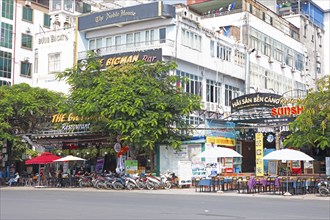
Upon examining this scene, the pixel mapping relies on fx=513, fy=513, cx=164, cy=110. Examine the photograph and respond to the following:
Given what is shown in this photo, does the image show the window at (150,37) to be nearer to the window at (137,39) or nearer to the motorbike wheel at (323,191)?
the window at (137,39)

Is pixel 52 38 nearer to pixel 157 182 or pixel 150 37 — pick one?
pixel 150 37

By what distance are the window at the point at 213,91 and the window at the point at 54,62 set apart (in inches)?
541

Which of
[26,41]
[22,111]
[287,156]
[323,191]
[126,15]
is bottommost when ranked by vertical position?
[323,191]

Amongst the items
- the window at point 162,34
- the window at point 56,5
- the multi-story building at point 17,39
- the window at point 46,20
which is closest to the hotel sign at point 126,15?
the window at point 162,34

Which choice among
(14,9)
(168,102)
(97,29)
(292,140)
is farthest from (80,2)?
(292,140)

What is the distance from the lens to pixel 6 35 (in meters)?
56.9

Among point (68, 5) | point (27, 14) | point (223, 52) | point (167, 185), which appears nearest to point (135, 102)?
point (167, 185)

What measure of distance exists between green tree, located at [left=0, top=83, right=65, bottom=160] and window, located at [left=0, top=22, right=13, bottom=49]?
18906mm

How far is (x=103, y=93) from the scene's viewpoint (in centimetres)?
3231

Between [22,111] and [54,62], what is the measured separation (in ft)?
35.4

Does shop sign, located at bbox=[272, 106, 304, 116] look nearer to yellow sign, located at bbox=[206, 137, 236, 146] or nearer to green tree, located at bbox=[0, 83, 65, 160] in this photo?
yellow sign, located at bbox=[206, 137, 236, 146]

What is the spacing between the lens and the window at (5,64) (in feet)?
185

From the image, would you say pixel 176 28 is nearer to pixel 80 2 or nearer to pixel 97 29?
pixel 97 29

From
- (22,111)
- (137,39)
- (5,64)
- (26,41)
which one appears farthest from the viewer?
(26,41)
